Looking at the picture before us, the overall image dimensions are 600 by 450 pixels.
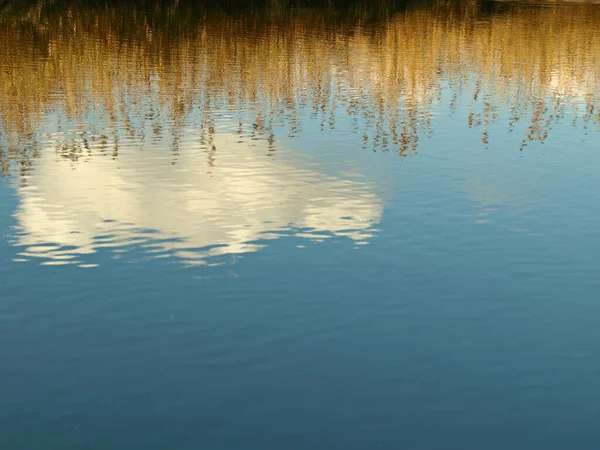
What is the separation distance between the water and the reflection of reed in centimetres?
14

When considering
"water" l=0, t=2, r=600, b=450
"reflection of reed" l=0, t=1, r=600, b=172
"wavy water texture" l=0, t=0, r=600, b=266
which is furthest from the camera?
"reflection of reed" l=0, t=1, r=600, b=172

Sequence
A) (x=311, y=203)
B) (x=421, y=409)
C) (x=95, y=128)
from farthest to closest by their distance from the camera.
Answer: (x=95, y=128), (x=311, y=203), (x=421, y=409)

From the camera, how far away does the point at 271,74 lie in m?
25.3

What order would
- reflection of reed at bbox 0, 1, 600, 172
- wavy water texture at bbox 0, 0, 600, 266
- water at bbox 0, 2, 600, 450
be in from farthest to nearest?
reflection of reed at bbox 0, 1, 600, 172 → wavy water texture at bbox 0, 0, 600, 266 → water at bbox 0, 2, 600, 450

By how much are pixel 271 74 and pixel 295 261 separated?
14.3 meters

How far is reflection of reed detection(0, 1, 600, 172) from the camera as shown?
19.8m

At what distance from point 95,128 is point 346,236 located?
801 cm

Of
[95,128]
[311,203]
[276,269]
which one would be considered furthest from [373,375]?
[95,128]

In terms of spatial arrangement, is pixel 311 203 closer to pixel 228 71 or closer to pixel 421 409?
pixel 421 409

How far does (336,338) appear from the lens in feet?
31.5

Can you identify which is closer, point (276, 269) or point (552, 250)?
point (276, 269)

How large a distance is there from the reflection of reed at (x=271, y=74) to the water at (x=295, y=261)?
136 mm

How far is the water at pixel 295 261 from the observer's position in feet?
27.0

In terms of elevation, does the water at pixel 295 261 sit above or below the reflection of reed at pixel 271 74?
below
